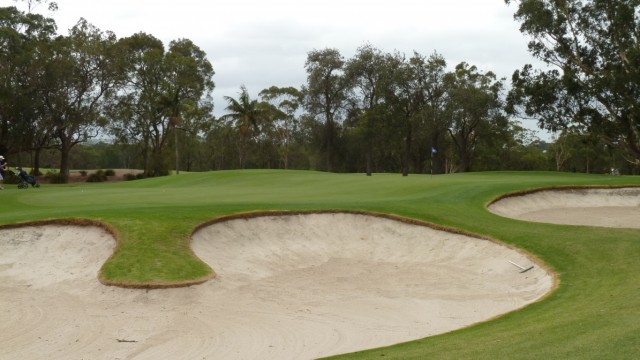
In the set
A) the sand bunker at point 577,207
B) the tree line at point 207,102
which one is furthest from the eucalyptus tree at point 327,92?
the sand bunker at point 577,207

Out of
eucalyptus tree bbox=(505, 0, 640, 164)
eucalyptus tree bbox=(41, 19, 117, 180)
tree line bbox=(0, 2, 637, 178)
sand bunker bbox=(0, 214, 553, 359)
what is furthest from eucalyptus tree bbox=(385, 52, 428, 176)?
sand bunker bbox=(0, 214, 553, 359)

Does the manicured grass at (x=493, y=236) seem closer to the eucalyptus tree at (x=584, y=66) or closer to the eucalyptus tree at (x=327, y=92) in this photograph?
the eucalyptus tree at (x=584, y=66)

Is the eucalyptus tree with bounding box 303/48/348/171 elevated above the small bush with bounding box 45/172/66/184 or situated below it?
above

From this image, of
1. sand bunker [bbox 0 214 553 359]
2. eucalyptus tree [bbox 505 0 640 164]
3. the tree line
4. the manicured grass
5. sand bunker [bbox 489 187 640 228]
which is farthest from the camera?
the tree line

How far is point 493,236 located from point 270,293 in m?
8.38

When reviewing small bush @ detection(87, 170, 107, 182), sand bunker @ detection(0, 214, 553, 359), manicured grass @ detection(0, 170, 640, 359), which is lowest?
sand bunker @ detection(0, 214, 553, 359)

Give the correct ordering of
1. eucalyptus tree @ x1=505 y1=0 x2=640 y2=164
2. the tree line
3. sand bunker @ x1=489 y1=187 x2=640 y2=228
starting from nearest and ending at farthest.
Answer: sand bunker @ x1=489 y1=187 x2=640 y2=228, eucalyptus tree @ x1=505 y1=0 x2=640 y2=164, the tree line

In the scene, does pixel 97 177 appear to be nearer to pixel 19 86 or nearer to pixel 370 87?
pixel 19 86

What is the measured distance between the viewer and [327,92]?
7644cm

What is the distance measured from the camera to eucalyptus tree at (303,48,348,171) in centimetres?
7444

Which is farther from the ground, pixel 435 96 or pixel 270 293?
A: pixel 435 96

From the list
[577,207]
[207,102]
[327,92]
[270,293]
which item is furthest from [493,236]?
[207,102]

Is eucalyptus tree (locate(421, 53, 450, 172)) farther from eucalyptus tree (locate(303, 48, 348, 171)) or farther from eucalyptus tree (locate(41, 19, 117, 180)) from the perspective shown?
eucalyptus tree (locate(41, 19, 117, 180))

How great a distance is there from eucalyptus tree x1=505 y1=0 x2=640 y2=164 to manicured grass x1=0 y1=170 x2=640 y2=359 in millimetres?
21550
